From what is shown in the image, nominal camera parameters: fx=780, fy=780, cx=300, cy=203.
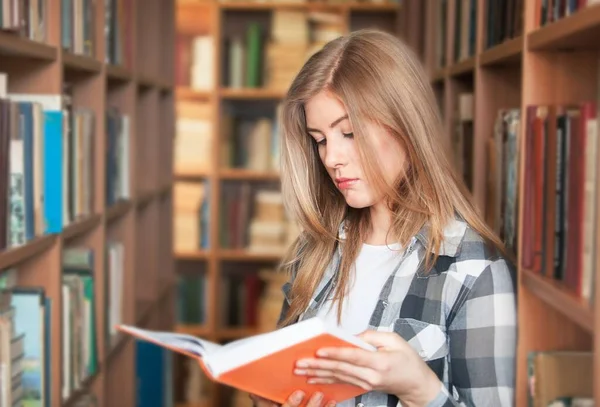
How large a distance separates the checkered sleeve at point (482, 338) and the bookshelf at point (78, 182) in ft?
2.71

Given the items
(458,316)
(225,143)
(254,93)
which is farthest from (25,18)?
(225,143)

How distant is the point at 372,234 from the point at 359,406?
1.13 feet

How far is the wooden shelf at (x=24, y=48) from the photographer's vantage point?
143 centimetres

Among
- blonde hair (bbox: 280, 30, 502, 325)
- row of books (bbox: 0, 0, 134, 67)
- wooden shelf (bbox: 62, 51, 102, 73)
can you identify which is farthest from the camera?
wooden shelf (bbox: 62, 51, 102, 73)

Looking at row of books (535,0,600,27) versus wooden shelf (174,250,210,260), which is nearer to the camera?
row of books (535,0,600,27)

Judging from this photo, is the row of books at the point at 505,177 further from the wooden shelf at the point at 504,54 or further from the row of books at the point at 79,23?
the row of books at the point at 79,23

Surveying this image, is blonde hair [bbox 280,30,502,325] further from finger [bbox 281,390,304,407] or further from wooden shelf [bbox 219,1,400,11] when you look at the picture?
wooden shelf [bbox 219,1,400,11]

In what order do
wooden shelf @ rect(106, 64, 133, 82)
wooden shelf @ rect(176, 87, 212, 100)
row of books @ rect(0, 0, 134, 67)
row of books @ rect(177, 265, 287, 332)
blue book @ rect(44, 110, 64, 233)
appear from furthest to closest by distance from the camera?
1. row of books @ rect(177, 265, 287, 332)
2. wooden shelf @ rect(176, 87, 212, 100)
3. wooden shelf @ rect(106, 64, 133, 82)
4. blue book @ rect(44, 110, 64, 233)
5. row of books @ rect(0, 0, 134, 67)

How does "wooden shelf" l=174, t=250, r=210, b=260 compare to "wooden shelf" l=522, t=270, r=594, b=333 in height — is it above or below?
below

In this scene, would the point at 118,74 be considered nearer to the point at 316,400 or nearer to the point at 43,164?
the point at 43,164

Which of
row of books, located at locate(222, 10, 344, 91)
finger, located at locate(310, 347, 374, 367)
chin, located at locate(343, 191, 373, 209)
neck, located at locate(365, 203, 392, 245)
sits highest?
row of books, located at locate(222, 10, 344, 91)

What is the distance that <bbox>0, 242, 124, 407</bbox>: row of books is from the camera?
62.2 inches

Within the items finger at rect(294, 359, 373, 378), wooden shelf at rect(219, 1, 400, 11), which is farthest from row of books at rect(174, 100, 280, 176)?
finger at rect(294, 359, 373, 378)

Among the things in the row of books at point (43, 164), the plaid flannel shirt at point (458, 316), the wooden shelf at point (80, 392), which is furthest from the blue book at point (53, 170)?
the plaid flannel shirt at point (458, 316)
